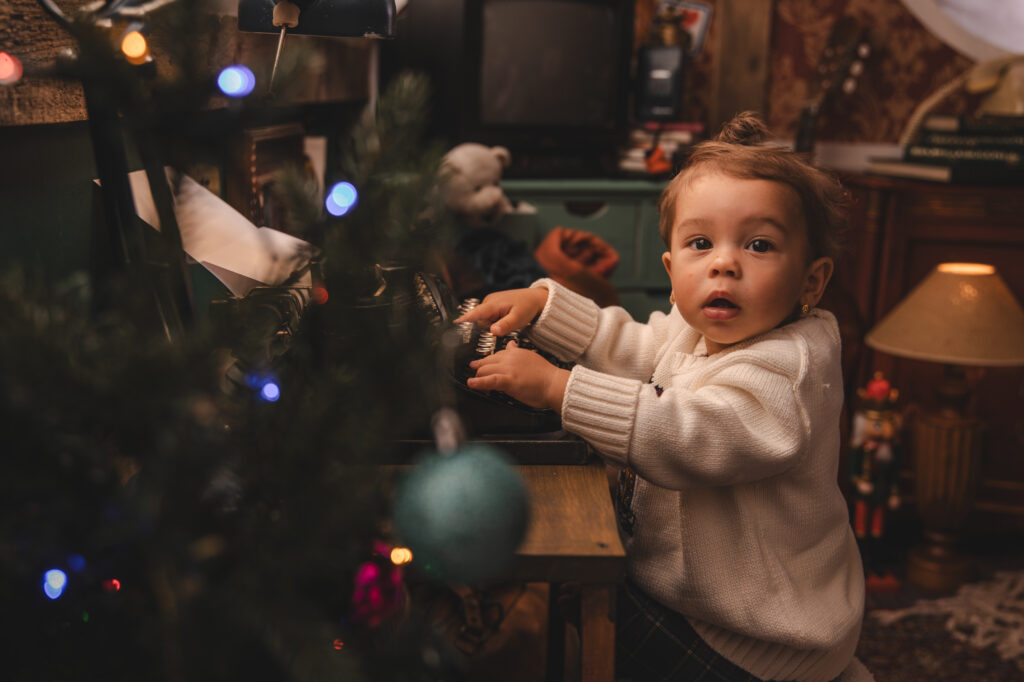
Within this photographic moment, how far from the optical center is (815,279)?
1.10m

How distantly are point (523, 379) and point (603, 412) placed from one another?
0.10 m

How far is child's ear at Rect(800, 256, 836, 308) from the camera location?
1.08 metres

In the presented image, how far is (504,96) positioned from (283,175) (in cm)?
245

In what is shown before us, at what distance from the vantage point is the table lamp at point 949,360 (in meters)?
2.23

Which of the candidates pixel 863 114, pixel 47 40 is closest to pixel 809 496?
pixel 47 40

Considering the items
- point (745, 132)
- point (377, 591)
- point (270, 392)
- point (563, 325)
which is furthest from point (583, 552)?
point (745, 132)

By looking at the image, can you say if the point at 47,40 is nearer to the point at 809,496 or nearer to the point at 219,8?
the point at 219,8

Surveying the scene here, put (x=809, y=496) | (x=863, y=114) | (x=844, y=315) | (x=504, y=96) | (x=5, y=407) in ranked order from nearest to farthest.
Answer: (x=5, y=407)
(x=809, y=496)
(x=844, y=315)
(x=504, y=96)
(x=863, y=114)

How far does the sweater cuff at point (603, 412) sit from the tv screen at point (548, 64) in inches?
80.4

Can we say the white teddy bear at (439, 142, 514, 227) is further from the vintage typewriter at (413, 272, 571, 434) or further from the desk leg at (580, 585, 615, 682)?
the desk leg at (580, 585, 615, 682)

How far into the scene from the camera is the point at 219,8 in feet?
1.66

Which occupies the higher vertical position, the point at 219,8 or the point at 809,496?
the point at 219,8

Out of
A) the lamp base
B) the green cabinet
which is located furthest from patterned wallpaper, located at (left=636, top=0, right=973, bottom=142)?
the lamp base

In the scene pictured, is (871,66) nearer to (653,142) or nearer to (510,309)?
(653,142)
